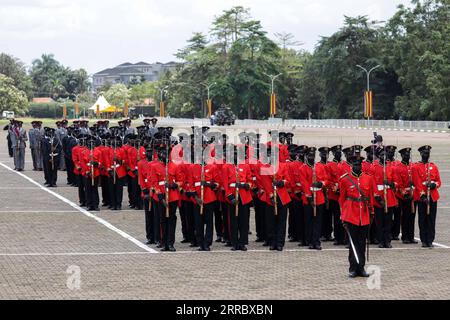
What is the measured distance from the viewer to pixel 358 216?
1342cm

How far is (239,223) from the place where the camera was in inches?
637

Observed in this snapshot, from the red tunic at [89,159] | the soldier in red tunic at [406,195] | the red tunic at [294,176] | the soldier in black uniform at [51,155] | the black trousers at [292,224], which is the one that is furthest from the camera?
the soldier in black uniform at [51,155]

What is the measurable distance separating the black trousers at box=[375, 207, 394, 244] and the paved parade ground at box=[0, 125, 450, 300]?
0.21 metres

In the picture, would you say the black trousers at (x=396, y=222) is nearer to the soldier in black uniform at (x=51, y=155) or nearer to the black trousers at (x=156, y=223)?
the black trousers at (x=156, y=223)

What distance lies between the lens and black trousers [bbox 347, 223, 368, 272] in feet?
43.3

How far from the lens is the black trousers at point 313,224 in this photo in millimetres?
16172

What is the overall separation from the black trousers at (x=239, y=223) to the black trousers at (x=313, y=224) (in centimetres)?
104

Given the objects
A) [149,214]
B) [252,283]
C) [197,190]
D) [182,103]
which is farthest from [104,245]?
[182,103]

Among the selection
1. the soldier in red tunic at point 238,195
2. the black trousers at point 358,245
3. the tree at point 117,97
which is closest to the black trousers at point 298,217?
the soldier in red tunic at point 238,195

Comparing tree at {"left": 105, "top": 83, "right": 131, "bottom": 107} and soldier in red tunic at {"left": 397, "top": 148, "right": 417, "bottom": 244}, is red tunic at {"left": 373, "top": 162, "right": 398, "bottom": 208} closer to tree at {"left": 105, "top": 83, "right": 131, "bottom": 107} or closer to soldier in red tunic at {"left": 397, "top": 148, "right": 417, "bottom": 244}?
soldier in red tunic at {"left": 397, "top": 148, "right": 417, "bottom": 244}

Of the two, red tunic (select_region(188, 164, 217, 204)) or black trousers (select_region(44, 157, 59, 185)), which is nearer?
red tunic (select_region(188, 164, 217, 204))

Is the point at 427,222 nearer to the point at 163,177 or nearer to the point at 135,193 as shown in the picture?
the point at 163,177

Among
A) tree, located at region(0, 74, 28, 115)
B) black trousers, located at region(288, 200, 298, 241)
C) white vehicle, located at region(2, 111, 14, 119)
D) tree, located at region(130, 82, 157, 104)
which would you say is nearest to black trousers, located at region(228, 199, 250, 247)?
black trousers, located at region(288, 200, 298, 241)

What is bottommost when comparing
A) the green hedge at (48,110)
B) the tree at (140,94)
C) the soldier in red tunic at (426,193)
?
the green hedge at (48,110)
